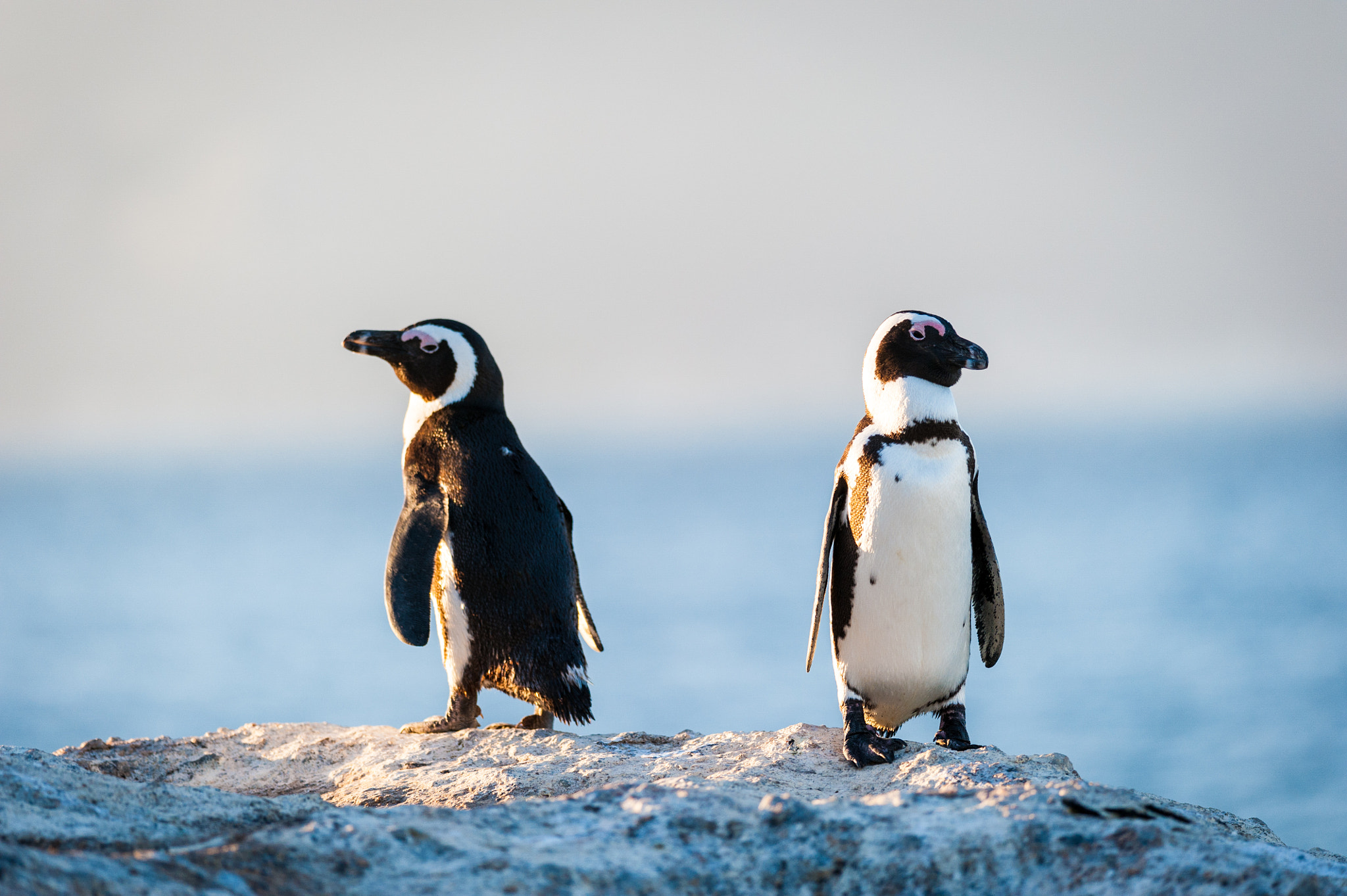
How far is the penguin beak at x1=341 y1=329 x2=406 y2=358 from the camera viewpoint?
14.8ft

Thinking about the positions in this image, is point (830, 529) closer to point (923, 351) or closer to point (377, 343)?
point (923, 351)

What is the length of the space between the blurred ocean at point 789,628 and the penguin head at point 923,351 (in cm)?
123

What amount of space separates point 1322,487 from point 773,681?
3415cm

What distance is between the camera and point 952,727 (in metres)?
3.95

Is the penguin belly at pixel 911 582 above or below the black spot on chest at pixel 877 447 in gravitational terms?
below

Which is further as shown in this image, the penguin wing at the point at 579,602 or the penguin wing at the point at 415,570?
the penguin wing at the point at 579,602

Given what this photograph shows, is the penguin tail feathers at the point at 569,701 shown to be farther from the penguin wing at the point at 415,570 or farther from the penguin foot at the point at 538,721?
the penguin wing at the point at 415,570

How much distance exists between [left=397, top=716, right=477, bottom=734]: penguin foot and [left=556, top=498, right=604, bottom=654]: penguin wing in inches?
23.3

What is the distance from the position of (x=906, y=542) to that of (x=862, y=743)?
680 millimetres

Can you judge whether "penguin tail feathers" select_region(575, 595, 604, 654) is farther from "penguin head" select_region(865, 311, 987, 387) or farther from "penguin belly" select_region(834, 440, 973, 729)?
"penguin head" select_region(865, 311, 987, 387)

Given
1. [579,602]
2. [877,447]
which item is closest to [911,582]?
[877,447]

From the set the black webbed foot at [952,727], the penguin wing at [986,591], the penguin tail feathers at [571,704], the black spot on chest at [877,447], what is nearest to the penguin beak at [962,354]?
the black spot on chest at [877,447]

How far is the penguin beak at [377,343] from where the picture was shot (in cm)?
450

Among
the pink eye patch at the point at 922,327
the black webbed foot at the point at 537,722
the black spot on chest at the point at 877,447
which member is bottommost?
the black webbed foot at the point at 537,722
